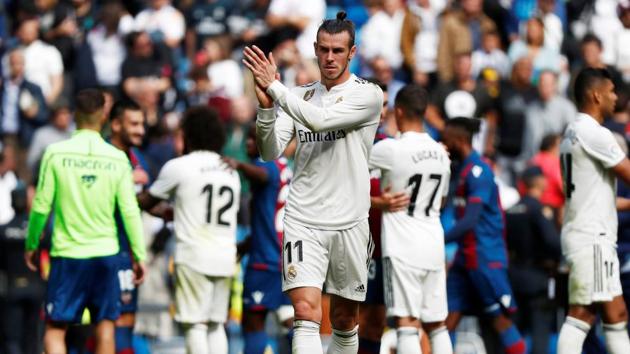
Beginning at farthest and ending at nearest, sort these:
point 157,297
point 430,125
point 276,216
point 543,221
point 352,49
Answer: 1. point 430,125
2. point 157,297
3. point 543,221
4. point 276,216
5. point 352,49

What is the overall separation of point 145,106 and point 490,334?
7.24m

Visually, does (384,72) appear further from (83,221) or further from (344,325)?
(344,325)

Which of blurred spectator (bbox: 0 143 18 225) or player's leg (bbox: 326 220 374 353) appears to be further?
blurred spectator (bbox: 0 143 18 225)

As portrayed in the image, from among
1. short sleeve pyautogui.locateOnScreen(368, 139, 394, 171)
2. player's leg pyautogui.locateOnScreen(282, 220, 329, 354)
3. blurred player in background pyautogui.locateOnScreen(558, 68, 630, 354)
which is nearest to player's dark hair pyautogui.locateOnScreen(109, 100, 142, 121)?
short sleeve pyautogui.locateOnScreen(368, 139, 394, 171)

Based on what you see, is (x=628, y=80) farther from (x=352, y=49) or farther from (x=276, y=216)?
(x=352, y=49)

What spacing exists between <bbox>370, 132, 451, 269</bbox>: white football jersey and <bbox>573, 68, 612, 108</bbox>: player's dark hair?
4.18 feet

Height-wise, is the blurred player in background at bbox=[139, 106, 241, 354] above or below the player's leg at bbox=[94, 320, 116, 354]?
above

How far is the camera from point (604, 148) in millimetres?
11820

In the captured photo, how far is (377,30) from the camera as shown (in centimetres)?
2250

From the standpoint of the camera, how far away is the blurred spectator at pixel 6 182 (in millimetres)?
16672

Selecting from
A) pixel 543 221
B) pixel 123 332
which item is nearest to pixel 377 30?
pixel 543 221

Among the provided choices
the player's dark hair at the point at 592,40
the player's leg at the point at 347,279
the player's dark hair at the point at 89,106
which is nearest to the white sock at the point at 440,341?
the player's leg at the point at 347,279

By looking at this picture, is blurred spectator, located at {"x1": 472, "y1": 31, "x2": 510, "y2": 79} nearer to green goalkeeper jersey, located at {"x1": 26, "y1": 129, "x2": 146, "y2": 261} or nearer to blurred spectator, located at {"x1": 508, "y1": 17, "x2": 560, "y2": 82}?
blurred spectator, located at {"x1": 508, "y1": 17, "x2": 560, "y2": 82}

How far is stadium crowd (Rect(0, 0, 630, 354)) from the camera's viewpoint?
17.9 m
